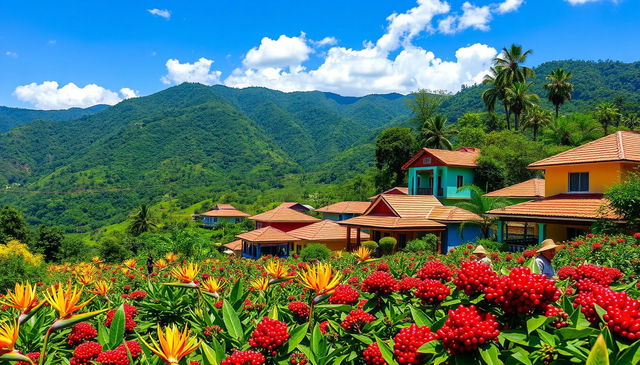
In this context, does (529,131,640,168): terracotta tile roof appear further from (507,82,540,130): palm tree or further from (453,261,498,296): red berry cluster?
(507,82,540,130): palm tree

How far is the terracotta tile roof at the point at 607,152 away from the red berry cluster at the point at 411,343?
1871 centimetres

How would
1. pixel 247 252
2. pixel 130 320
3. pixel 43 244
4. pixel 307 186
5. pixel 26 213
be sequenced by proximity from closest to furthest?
pixel 130 320 < pixel 247 252 < pixel 43 244 < pixel 26 213 < pixel 307 186

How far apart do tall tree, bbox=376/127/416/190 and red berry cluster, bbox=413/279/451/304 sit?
46.7 metres

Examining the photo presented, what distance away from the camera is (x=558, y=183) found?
2058cm

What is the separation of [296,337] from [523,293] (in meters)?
1.22

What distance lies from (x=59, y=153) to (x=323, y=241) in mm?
158617

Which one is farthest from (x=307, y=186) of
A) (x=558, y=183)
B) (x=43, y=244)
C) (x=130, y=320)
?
(x=130, y=320)

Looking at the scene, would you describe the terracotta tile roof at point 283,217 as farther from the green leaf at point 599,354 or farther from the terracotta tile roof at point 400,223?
the green leaf at point 599,354

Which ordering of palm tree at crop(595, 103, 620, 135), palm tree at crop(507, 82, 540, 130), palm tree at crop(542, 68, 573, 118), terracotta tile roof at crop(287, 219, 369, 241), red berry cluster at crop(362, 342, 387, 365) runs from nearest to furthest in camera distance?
red berry cluster at crop(362, 342, 387, 365) < terracotta tile roof at crop(287, 219, 369, 241) < palm tree at crop(507, 82, 540, 130) < palm tree at crop(595, 103, 620, 135) < palm tree at crop(542, 68, 573, 118)

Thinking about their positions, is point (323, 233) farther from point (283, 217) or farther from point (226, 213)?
point (226, 213)

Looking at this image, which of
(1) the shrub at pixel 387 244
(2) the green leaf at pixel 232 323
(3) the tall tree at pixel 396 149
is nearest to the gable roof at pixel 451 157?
(1) the shrub at pixel 387 244

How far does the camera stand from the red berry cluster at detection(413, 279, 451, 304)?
252 centimetres

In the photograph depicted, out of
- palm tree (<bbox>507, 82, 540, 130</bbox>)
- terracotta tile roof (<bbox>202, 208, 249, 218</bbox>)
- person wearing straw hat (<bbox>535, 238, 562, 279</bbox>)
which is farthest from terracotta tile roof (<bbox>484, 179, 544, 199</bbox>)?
terracotta tile roof (<bbox>202, 208, 249, 218</bbox>)

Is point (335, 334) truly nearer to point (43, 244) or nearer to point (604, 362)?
point (604, 362)
